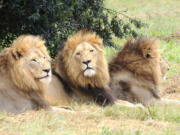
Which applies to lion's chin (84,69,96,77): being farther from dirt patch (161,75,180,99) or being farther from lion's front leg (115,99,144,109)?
dirt patch (161,75,180,99)

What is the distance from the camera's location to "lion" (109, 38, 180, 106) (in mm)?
7734

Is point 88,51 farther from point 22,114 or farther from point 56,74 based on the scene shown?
point 22,114

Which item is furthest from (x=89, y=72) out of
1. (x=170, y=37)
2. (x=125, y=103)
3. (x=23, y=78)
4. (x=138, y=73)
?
(x=170, y=37)

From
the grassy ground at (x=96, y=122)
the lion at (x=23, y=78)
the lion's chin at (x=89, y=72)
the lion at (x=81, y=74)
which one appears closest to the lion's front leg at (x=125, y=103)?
the lion at (x=81, y=74)

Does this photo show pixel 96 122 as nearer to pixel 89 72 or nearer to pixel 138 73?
pixel 89 72

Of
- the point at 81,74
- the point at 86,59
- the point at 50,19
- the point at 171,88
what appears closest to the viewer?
the point at 86,59

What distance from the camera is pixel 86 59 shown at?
6.85m

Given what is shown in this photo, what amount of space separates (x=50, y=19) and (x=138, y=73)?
1.79m

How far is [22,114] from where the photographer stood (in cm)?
602

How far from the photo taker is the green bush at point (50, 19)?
7918mm

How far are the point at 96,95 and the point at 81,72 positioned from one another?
0.43 m

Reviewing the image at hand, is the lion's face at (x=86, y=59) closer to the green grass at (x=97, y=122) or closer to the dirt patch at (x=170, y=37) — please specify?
the green grass at (x=97, y=122)

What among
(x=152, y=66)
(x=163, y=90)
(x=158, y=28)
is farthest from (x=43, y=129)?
(x=158, y=28)

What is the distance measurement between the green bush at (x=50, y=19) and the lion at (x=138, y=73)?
3.51ft
